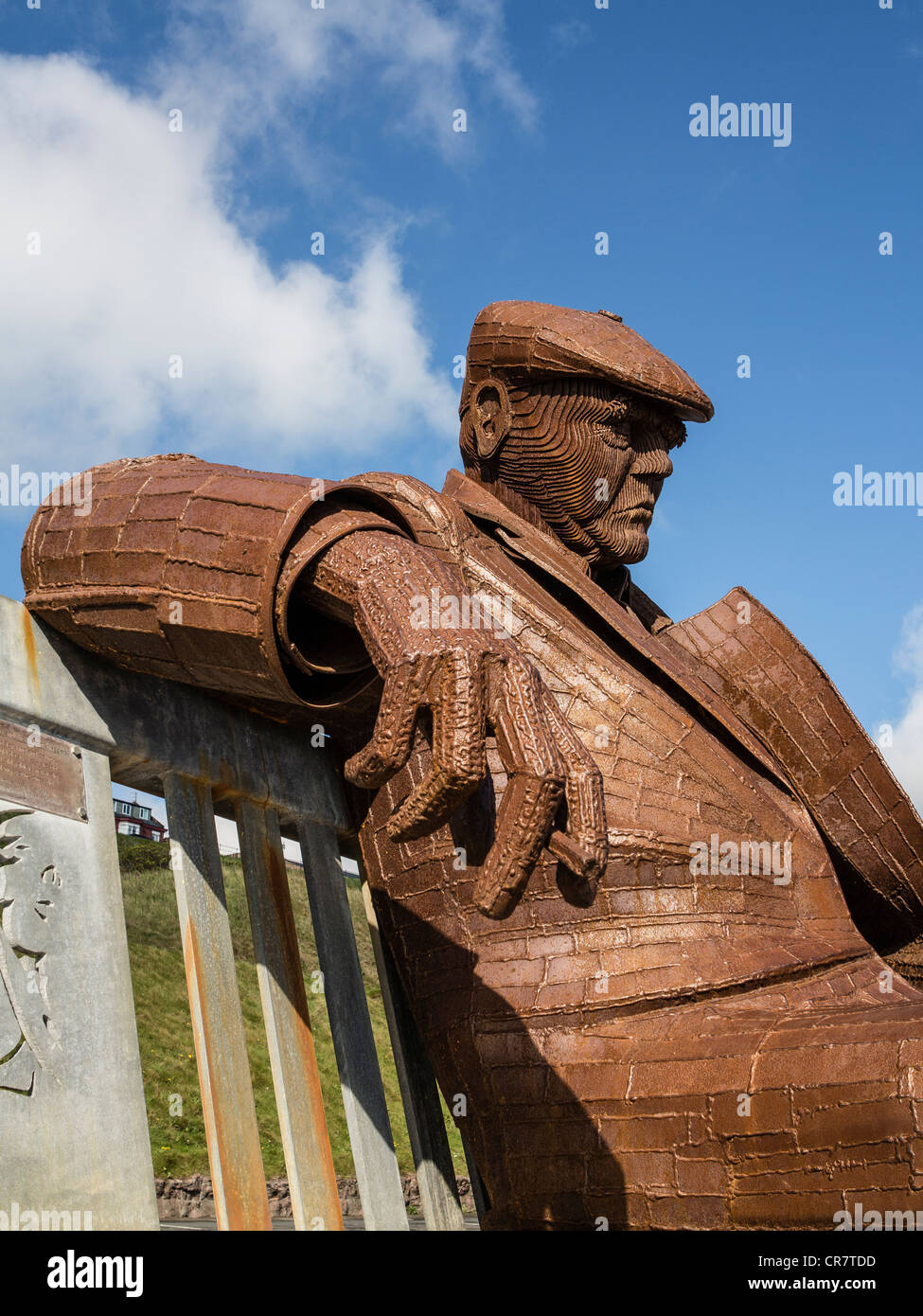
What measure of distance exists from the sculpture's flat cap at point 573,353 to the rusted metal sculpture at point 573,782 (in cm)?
1

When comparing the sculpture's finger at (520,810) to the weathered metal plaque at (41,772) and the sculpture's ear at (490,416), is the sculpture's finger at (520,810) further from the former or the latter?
the sculpture's ear at (490,416)

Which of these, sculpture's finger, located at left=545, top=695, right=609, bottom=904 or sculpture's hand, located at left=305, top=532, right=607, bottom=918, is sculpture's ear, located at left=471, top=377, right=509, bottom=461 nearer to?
sculpture's hand, located at left=305, top=532, right=607, bottom=918

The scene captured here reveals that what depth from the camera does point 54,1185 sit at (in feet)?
10.4

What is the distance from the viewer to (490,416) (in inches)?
183

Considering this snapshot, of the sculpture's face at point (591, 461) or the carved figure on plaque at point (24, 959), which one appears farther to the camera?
the sculpture's face at point (591, 461)

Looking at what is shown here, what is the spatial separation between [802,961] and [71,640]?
2.20 m

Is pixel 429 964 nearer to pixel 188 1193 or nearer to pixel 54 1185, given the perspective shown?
pixel 54 1185

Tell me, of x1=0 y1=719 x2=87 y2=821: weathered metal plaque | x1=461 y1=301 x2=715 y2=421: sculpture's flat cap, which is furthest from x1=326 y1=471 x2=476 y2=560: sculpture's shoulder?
x1=0 y1=719 x2=87 y2=821: weathered metal plaque

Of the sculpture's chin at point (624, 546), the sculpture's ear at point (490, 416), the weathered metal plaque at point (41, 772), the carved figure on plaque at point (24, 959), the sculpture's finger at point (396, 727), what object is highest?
the sculpture's ear at point (490, 416)

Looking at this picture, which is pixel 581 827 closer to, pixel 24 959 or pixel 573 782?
pixel 573 782

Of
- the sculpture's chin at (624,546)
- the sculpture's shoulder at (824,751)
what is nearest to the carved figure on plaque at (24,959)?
the sculpture's chin at (624,546)

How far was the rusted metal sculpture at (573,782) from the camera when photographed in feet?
9.96

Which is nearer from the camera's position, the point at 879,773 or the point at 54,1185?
the point at 54,1185
